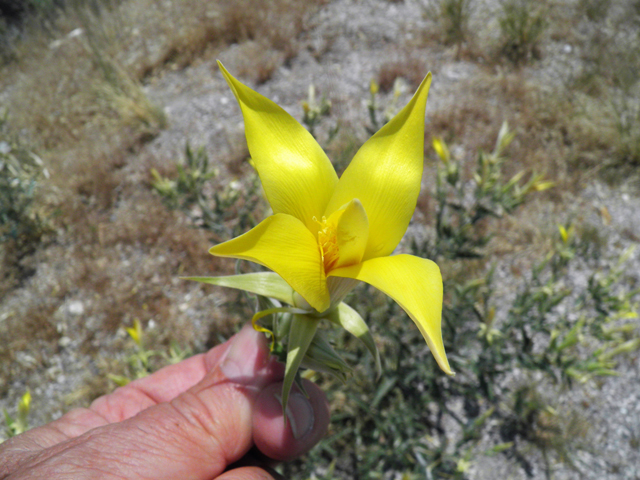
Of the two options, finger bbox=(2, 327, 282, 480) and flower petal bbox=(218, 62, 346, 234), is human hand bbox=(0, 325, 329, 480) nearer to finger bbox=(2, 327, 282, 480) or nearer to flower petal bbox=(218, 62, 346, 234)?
finger bbox=(2, 327, 282, 480)

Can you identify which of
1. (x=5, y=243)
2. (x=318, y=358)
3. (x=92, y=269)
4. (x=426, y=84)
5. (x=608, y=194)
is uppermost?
(x=426, y=84)

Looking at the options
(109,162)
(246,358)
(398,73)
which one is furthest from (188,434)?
(398,73)

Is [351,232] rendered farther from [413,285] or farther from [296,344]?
[296,344]

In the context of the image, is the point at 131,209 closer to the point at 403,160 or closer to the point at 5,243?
the point at 5,243

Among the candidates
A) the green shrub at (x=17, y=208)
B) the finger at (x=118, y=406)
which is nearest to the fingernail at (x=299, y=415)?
the finger at (x=118, y=406)

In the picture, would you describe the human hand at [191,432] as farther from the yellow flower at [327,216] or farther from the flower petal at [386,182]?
the flower petal at [386,182]

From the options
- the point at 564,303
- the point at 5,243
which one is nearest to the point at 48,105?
the point at 5,243
